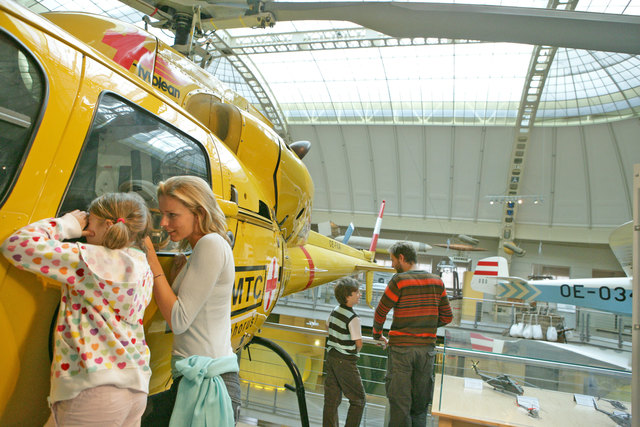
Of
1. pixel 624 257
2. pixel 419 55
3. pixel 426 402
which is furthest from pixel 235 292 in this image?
pixel 419 55

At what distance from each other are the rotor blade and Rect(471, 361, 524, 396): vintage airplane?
7.68 ft

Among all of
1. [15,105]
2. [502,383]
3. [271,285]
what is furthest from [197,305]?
[502,383]

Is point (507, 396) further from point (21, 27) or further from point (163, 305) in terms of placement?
point (21, 27)

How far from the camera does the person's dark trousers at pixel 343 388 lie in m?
3.84

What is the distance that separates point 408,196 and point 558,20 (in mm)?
22850

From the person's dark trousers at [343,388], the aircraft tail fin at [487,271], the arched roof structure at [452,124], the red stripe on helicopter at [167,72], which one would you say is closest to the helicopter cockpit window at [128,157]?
the red stripe on helicopter at [167,72]

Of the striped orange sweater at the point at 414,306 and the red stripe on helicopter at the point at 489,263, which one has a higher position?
the red stripe on helicopter at the point at 489,263

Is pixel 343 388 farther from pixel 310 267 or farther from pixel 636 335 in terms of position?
pixel 636 335

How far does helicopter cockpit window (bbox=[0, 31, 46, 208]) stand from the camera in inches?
48.1

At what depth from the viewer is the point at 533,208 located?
23828 mm

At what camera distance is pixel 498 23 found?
3047 millimetres

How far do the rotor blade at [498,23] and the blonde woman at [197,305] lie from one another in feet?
7.62

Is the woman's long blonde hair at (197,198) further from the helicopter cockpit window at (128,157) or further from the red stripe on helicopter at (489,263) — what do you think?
the red stripe on helicopter at (489,263)

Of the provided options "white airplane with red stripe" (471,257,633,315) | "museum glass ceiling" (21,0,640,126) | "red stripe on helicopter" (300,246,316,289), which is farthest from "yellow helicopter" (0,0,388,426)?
"museum glass ceiling" (21,0,640,126)
